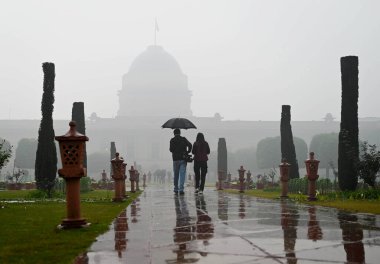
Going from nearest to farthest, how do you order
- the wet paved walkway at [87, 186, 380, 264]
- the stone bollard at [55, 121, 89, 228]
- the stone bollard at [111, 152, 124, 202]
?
the wet paved walkway at [87, 186, 380, 264] → the stone bollard at [55, 121, 89, 228] → the stone bollard at [111, 152, 124, 202]

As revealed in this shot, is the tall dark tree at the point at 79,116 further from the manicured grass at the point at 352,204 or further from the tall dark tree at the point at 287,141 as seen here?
the manicured grass at the point at 352,204

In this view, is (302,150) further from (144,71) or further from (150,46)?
(150,46)

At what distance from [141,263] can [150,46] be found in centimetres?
12255

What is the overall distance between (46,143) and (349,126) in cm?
1099

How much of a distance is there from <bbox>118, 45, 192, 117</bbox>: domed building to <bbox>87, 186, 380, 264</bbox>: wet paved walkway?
359 feet

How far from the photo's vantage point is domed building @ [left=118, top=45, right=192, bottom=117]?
11600 cm

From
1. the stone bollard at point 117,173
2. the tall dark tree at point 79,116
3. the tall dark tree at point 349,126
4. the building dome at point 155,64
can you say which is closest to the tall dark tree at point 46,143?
the tall dark tree at point 79,116

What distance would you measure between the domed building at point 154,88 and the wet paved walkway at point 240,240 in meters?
109

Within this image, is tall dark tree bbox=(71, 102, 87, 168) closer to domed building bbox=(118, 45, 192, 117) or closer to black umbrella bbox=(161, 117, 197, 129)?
black umbrella bbox=(161, 117, 197, 129)

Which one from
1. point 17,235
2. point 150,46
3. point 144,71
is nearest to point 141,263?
point 17,235

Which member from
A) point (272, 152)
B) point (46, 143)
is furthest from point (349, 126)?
point (272, 152)

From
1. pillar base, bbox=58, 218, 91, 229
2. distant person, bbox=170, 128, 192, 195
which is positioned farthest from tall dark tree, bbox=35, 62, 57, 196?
pillar base, bbox=58, 218, 91, 229

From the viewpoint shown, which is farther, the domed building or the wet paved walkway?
the domed building

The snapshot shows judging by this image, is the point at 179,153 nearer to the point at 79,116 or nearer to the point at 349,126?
the point at 349,126
